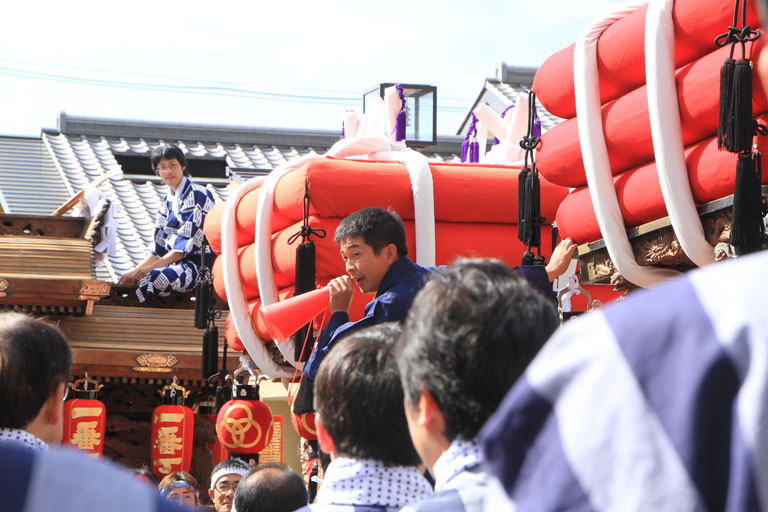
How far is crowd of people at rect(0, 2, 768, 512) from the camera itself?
62 centimetres

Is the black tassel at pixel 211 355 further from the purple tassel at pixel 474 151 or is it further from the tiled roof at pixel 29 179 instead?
the tiled roof at pixel 29 179

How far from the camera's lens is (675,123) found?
2.74 metres

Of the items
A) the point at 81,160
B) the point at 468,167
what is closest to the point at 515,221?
the point at 468,167

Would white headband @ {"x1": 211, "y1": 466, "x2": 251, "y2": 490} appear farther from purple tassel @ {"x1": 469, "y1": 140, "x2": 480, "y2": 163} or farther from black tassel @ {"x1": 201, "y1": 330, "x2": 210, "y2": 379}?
purple tassel @ {"x1": 469, "y1": 140, "x2": 480, "y2": 163}

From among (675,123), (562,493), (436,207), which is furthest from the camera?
(436,207)

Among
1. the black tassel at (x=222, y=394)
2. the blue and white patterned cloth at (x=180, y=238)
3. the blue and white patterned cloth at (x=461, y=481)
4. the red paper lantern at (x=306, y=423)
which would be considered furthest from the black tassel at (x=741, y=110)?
the blue and white patterned cloth at (x=180, y=238)

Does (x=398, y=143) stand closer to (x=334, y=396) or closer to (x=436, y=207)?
(x=436, y=207)

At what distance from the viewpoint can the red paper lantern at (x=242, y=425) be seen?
5.85m

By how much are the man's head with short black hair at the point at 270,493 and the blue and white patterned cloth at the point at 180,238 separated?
4.23 meters

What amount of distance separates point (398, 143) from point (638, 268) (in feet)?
7.07

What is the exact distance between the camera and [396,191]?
4266 mm

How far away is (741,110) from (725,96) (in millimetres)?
72

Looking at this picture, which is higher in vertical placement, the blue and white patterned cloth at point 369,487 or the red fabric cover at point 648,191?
the red fabric cover at point 648,191

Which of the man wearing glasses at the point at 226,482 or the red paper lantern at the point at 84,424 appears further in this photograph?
the red paper lantern at the point at 84,424
